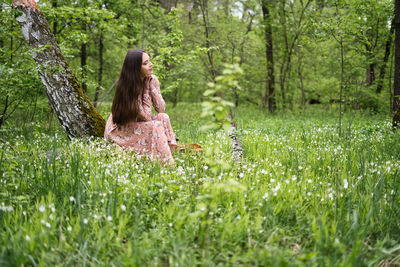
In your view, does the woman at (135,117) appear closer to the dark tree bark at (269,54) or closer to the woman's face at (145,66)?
the woman's face at (145,66)

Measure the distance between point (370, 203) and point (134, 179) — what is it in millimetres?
2514

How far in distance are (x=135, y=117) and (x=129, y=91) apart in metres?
0.45

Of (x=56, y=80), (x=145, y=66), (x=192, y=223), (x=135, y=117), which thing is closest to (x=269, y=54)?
(x=145, y=66)

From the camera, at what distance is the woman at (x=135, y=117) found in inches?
171

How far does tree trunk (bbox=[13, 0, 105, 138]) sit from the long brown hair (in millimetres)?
851

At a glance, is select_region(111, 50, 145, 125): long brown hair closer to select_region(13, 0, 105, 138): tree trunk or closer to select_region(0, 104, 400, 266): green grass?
select_region(13, 0, 105, 138): tree trunk

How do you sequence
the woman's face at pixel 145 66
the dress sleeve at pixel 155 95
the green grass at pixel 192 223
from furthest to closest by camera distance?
the dress sleeve at pixel 155 95 < the woman's face at pixel 145 66 < the green grass at pixel 192 223

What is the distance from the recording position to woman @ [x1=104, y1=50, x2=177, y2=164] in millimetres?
4348

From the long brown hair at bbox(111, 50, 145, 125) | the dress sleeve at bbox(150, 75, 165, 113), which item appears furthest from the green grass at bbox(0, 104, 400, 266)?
the dress sleeve at bbox(150, 75, 165, 113)

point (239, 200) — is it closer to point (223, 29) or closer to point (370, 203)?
point (370, 203)

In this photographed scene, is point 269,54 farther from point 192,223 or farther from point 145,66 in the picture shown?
point 192,223

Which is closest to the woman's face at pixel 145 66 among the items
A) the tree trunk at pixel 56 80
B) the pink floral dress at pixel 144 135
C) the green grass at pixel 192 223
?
the pink floral dress at pixel 144 135

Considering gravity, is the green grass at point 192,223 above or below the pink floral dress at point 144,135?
below

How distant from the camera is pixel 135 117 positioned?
453cm
